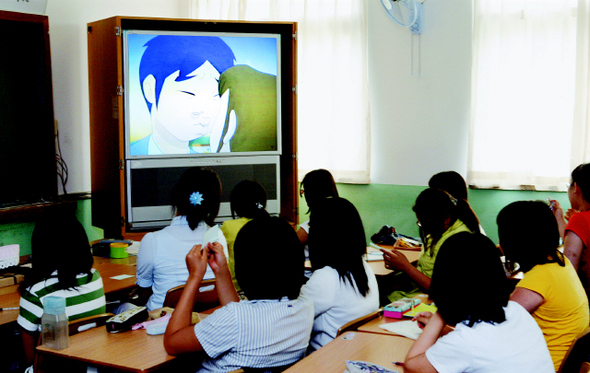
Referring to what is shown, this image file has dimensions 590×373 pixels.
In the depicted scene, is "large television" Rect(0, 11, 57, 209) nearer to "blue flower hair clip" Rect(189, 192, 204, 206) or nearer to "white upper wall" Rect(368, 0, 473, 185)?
"blue flower hair clip" Rect(189, 192, 204, 206)

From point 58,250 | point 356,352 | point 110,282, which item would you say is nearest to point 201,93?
point 110,282

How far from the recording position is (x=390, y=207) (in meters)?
5.38

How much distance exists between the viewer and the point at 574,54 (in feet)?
14.8

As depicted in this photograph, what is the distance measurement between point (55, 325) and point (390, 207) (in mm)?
3684

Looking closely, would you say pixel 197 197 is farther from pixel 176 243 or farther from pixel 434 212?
pixel 434 212

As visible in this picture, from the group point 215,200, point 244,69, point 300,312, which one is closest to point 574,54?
point 244,69

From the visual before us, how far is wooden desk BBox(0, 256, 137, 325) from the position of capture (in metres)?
2.70

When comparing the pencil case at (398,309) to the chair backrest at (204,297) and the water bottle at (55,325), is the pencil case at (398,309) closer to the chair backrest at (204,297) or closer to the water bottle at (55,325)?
the chair backrest at (204,297)

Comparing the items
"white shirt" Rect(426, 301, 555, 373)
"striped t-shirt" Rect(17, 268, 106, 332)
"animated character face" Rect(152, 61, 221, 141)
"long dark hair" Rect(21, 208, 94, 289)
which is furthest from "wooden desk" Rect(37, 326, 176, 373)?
"animated character face" Rect(152, 61, 221, 141)

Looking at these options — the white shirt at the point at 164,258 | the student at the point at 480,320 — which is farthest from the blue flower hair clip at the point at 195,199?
the student at the point at 480,320

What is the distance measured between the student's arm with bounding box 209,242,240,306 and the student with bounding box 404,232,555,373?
909 millimetres

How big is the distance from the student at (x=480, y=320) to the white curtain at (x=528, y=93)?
10.6ft

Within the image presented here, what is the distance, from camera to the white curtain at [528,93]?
4.50 m

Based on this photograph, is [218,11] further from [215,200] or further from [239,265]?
[239,265]
